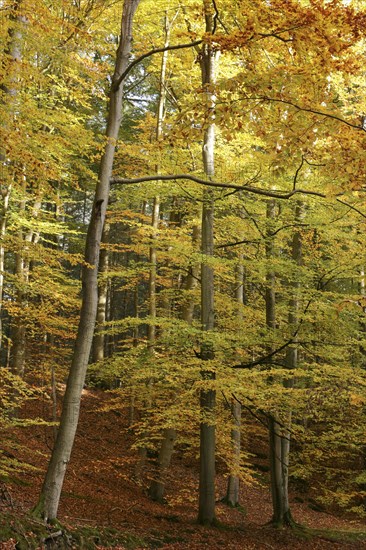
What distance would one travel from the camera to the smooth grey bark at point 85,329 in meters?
5.42

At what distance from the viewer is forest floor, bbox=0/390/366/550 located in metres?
6.99

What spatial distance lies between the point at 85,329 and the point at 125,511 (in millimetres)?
6397

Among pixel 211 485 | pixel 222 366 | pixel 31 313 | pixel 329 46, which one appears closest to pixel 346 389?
pixel 222 366

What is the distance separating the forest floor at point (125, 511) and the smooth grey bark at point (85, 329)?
0.46 meters

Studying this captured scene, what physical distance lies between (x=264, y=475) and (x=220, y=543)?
1127cm

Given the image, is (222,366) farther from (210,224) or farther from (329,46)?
(329,46)

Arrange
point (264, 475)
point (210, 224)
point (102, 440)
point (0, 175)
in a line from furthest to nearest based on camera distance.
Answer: point (264, 475) < point (102, 440) < point (210, 224) < point (0, 175)

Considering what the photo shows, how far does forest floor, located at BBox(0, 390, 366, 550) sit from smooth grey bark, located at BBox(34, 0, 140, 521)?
455 mm

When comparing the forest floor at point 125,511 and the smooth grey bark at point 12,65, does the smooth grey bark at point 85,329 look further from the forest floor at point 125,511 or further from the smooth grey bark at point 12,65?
the smooth grey bark at point 12,65

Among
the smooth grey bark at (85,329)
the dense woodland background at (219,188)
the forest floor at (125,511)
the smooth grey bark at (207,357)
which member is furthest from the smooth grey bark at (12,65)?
the forest floor at (125,511)

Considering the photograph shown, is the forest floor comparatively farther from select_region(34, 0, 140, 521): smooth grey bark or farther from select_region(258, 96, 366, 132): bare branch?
select_region(258, 96, 366, 132): bare branch

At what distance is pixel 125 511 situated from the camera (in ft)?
34.0

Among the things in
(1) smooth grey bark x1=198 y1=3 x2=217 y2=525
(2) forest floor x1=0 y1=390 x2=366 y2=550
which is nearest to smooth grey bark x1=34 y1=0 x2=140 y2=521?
(2) forest floor x1=0 y1=390 x2=366 y2=550

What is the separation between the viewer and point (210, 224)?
1048cm
